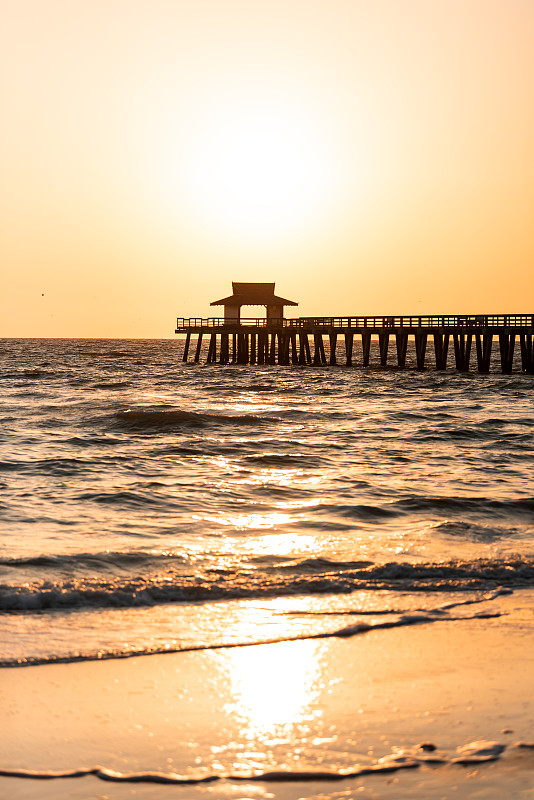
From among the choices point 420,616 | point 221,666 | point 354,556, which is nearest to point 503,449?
point 354,556

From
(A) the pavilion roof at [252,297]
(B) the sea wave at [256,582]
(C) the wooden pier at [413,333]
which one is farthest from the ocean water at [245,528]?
(A) the pavilion roof at [252,297]

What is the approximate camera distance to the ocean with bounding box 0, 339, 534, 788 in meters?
7.49

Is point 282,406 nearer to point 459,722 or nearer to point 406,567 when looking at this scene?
point 406,567

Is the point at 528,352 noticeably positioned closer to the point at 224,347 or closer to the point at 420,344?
the point at 420,344

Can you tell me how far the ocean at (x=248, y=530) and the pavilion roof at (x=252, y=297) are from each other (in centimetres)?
3873

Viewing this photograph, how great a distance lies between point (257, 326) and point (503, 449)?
45.4m

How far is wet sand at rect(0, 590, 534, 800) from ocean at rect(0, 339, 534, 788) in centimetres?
54

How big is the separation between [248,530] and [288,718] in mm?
6322

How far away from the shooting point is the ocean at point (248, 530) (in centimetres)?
749

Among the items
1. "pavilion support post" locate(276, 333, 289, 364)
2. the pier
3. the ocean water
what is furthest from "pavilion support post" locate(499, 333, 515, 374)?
the ocean water

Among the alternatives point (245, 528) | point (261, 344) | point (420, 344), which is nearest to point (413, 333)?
point (420, 344)

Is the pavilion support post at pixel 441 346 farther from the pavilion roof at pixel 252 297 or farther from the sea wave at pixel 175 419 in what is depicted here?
the sea wave at pixel 175 419

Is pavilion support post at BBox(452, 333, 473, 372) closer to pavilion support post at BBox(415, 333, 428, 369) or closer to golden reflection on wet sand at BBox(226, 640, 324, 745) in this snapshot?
pavilion support post at BBox(415, 333, 428, 369)

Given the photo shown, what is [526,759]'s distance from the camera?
4.55 m
